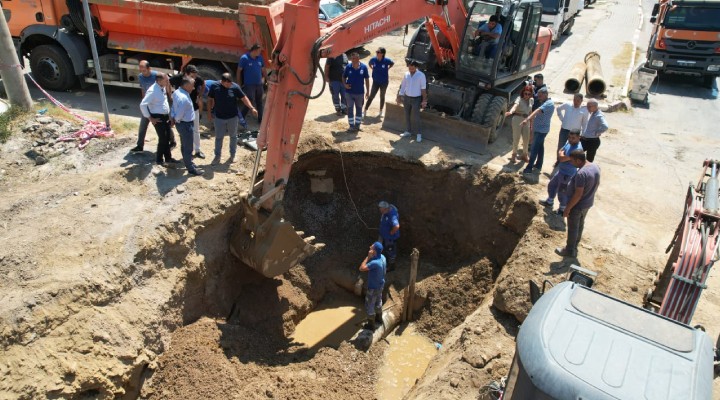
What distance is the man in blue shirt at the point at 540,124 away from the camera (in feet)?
28.6

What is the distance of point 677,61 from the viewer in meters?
15.6

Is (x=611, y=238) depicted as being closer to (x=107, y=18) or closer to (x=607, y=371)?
(x=607, y=371)

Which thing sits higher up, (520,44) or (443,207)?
(520,44)

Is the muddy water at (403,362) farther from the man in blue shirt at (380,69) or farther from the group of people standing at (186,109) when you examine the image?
the man in blue shirt at (380,69)

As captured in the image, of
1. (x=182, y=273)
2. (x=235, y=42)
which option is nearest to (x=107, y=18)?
(x=235, y=42)

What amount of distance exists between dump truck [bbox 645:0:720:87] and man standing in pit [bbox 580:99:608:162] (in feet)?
30.7

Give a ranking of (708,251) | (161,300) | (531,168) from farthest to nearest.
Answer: (531,168)
(161,300)
(708,251)

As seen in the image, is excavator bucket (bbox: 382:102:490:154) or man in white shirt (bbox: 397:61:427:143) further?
excavator bucket (bbox: 382:102:490:154)

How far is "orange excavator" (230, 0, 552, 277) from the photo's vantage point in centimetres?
647

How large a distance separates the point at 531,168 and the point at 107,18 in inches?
343

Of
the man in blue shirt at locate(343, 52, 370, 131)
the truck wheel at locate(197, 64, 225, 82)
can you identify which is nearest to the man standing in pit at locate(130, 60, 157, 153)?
the truck wheel at locate(197, 64, 225, 82)

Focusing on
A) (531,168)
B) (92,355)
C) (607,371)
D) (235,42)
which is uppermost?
(235,42)

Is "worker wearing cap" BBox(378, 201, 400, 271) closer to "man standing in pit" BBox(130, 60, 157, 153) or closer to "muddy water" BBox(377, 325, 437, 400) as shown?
"muddy water" BBox(377, 325, 437, 400)

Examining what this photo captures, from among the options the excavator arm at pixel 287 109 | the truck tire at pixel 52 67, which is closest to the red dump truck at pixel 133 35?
the truck tire at pixel 52 67
